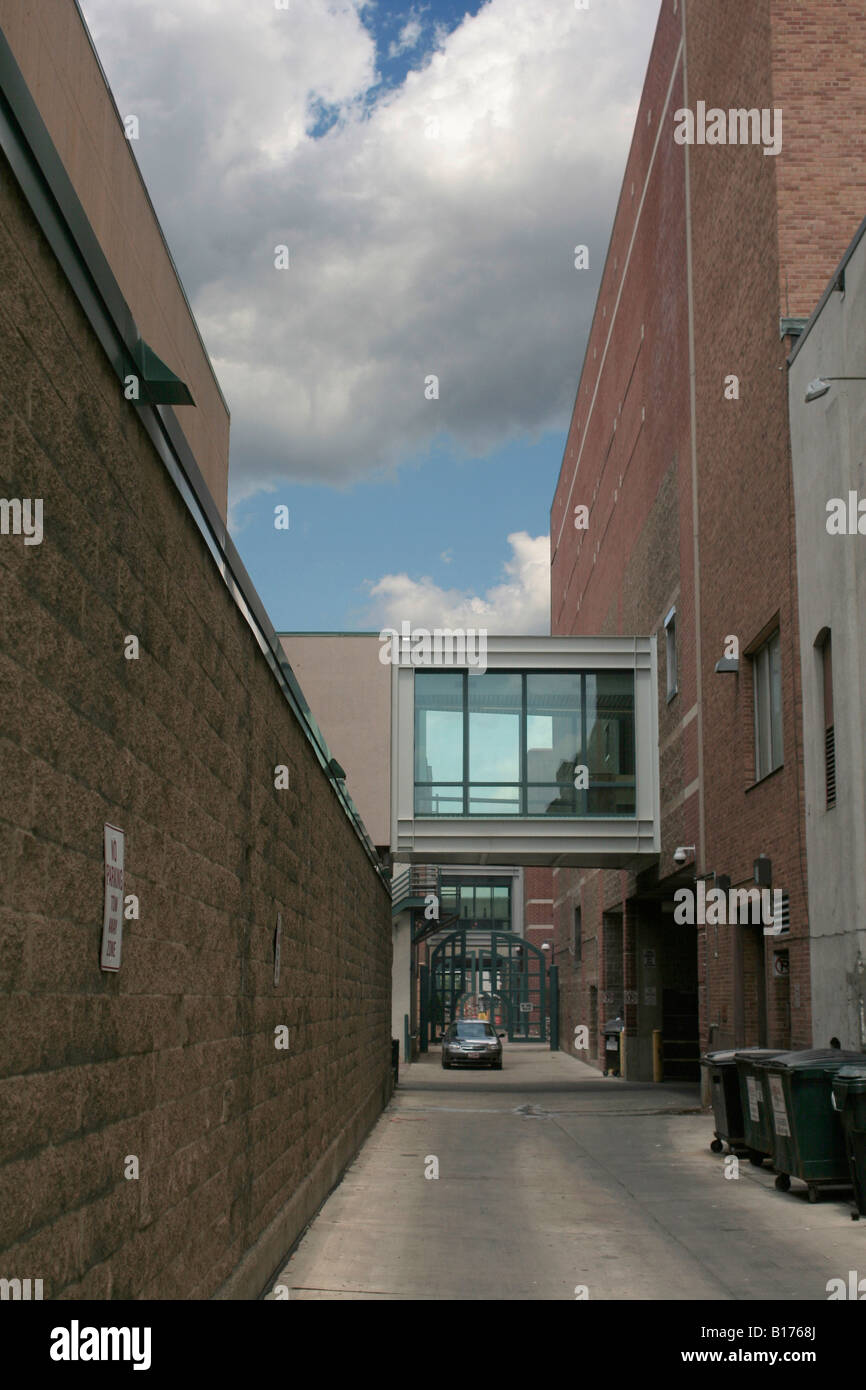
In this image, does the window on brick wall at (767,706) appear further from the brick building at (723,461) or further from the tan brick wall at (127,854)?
the tan brick wall at (127,854)

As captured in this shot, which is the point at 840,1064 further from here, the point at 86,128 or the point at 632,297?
the point at 632,297

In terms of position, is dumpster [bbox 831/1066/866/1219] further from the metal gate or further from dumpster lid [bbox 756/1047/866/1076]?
the metal gate

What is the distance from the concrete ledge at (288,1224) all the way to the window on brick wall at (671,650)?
12.5 metres

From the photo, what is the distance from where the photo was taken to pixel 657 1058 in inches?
1261

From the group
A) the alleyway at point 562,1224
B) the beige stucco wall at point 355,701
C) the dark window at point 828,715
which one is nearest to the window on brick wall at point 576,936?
the beige stucco wall at point 355,701

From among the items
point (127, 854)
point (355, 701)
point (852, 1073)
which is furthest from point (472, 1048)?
point (127, 854)

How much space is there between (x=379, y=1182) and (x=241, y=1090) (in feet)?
23.4

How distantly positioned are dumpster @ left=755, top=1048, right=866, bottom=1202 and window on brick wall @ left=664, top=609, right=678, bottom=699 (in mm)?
14312

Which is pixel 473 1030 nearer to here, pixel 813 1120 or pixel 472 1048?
pixel 472 1048

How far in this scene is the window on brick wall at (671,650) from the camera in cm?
2655

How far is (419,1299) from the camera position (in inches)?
330

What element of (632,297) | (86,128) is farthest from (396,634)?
(86,128)

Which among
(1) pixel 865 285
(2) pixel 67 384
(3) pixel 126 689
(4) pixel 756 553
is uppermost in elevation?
(1) pixel 865 285

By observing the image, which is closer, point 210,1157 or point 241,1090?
point 210,1157
